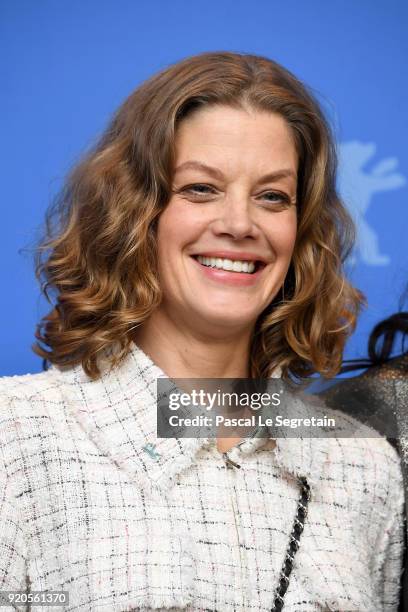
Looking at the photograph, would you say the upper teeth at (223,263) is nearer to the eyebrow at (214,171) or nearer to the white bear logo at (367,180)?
the eyebrow at (214,171)

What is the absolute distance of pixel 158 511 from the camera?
186 cm

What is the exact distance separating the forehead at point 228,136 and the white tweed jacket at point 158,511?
1.34 feet

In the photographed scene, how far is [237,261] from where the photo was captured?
6.64 feet

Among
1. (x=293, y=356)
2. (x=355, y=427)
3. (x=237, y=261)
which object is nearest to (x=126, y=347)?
(x=237, y=261)

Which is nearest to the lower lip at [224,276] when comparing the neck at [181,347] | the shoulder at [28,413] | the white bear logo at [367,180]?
the neck at [181,347]

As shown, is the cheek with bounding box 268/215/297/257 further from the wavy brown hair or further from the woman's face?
the wavy brown hair

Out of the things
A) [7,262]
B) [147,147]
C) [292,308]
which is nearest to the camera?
[147,147]

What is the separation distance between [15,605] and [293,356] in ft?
2.68

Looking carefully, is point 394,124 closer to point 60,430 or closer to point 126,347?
point 126,347

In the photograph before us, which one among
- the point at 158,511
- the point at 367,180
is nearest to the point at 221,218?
the point at 158,511

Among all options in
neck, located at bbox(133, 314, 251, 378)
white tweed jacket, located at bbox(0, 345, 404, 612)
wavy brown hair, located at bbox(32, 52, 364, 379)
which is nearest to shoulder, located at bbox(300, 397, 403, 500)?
white tweed jacket, located at bbox(0, 345, 404, 612)

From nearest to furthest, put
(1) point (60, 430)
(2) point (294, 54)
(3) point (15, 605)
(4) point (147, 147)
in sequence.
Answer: (3) point (15, 605)
(1) point (60, 430)
(4) point (147, 147)
(2) point (294, 54)

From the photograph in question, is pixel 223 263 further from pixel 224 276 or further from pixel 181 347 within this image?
pixel 181 347

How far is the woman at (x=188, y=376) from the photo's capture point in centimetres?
181
